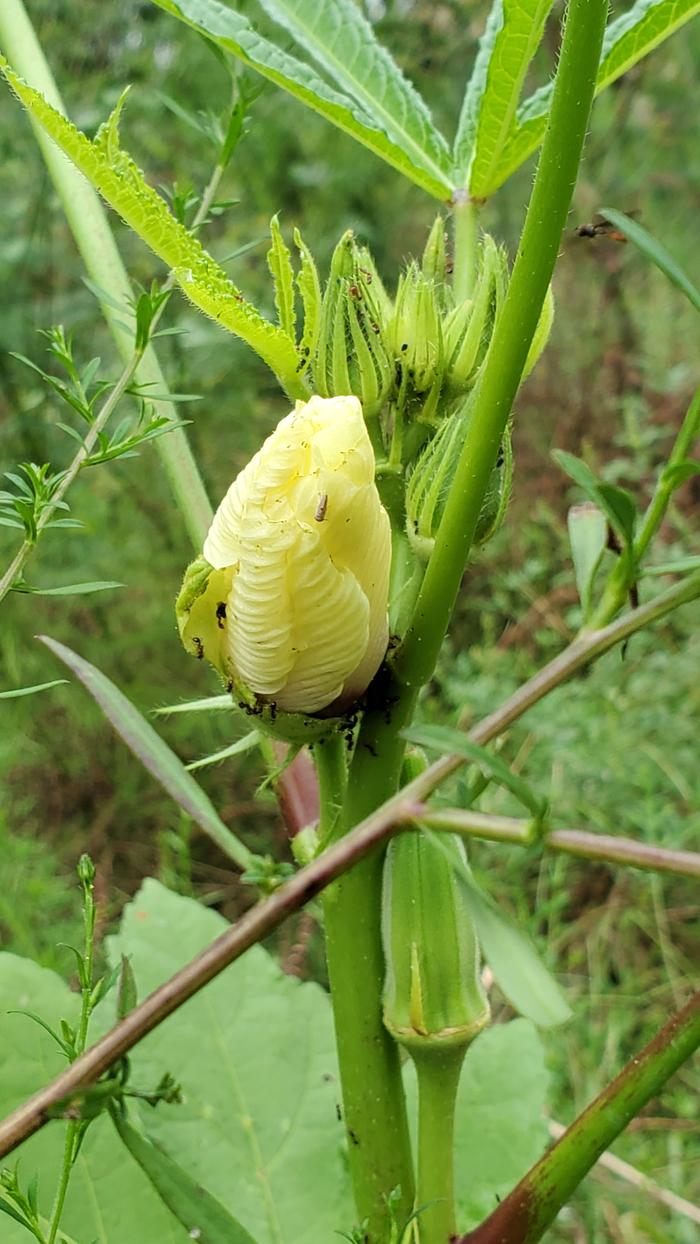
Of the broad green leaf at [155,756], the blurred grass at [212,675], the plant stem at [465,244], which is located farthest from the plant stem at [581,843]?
the blurred grass at [212,675]

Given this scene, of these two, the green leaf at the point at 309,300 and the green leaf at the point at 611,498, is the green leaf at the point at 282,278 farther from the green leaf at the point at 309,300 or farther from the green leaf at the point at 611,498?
the green leaf at the point at 611,498

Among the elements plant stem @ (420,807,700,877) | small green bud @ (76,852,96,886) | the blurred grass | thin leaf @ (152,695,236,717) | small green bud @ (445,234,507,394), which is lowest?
the blurred grass

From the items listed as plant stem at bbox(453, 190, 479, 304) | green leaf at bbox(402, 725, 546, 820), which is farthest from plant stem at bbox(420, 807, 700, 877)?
plant stem at bbox(453, 190, 479, 304)

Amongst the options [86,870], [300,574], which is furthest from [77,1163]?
[300,574]

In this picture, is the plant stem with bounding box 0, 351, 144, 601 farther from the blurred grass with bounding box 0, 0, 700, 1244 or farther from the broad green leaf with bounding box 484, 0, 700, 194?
the blurred grass with bounding box 0, 0, 700, 1244

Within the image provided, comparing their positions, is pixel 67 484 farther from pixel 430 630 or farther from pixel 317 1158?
pixel 317 1158

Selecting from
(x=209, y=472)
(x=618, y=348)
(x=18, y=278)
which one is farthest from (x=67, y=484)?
(x=618, y=348)

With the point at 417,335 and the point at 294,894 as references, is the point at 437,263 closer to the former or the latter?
the point at 417,335
